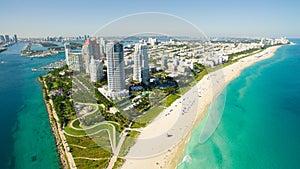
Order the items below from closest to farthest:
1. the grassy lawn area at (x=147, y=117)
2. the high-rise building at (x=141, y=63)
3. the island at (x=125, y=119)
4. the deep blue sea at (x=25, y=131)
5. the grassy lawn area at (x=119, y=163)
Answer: the grassy lawn area at (x=119, y=163) < the island at (x=125, y=119) < the deep blue sea at (x=25, y=131) < the grassy lawn area at (x=147, y=117) < the high-rise building at (x=141, y=63)

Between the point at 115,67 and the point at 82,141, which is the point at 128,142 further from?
the point at 115,67

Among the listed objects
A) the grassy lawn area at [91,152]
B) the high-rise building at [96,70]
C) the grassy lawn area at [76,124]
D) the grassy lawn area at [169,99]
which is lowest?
the grassy lawn area at [91,152]

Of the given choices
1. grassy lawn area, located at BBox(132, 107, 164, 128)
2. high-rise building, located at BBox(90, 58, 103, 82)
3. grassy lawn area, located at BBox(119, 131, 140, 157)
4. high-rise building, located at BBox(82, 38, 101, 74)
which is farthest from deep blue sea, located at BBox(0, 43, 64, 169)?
high-rise building, located at BBox(82, 38, 101, 74)

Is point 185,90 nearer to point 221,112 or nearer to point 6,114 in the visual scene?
point 221,112

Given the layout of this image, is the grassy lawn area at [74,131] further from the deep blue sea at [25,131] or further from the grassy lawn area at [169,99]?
the grassy lawn area at [169,99]

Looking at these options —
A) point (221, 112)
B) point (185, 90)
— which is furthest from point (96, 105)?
point (221, 112)

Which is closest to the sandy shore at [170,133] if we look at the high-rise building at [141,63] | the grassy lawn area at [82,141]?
the grassy lawn area at [82,141]
